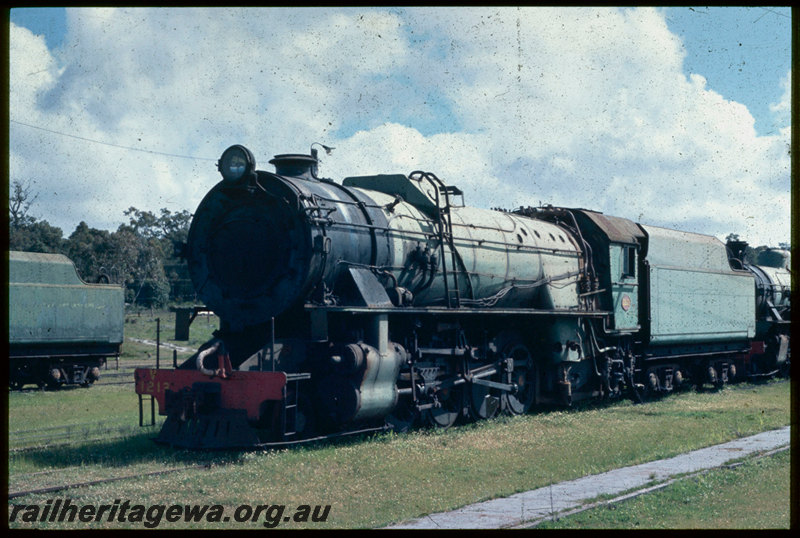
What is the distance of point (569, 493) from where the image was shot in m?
8.80

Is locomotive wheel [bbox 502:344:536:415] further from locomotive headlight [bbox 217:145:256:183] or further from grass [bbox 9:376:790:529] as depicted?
locomotive headlight [bbox 217:145:256:183]

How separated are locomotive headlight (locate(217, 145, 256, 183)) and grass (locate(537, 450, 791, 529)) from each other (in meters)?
6.56

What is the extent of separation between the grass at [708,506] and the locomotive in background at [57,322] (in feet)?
58.0

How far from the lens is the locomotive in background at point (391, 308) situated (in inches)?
449

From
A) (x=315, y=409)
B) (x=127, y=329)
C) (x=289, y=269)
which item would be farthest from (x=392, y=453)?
(x=127, y=329)

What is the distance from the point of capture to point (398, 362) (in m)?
12.4

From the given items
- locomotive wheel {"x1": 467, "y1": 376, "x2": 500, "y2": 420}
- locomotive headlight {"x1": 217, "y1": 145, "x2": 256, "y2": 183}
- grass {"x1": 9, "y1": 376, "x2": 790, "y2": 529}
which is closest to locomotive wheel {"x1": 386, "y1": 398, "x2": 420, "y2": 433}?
Answer: grass {"x1": 9, "y1": 376, "x2": 790, "y2": 529}

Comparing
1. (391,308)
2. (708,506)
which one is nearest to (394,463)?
(391,308)

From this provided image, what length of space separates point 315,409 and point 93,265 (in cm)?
4126

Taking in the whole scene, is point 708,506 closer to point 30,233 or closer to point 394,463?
point 394,463

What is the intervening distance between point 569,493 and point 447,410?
5.48 meters

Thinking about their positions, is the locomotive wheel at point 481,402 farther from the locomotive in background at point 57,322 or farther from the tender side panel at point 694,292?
the locomotive in background at point 57,322

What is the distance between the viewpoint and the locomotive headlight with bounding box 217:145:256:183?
38.2 ft

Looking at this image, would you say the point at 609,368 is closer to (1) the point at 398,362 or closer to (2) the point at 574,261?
(2) the point at 574,261
